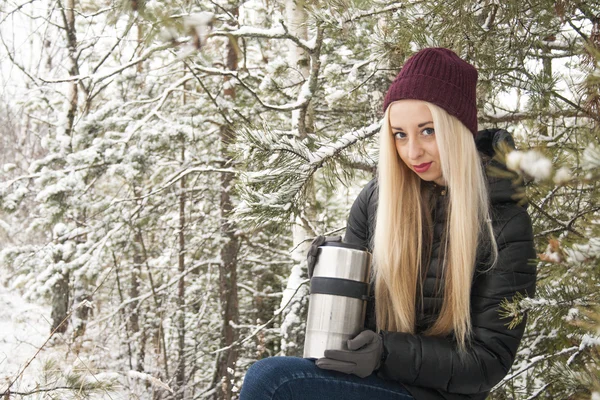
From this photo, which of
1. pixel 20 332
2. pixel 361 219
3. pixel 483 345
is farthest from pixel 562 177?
pixel 20 332

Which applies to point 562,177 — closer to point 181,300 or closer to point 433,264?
point 433,264

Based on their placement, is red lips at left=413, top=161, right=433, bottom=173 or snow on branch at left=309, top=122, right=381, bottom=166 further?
snow on branch at left=309, top=122, right=381, bottom=166

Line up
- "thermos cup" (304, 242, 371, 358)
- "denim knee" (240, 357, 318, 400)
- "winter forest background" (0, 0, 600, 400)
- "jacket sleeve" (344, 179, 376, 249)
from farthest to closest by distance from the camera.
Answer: "jacket sleeve" (344, 179, 376, 249) → "thermos cup" (304, 242, 371, 358) → "denim knee" (240, 357, 318, 400) → "winter forest background" (0, 0, 600, 400)

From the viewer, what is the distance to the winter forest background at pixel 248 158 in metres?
1.45

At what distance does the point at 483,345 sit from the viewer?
1.64m

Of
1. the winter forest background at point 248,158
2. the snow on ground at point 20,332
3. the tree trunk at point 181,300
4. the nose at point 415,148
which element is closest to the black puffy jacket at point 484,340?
the winter forest background at point 248,158

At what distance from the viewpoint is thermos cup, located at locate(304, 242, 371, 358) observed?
1.70 metres

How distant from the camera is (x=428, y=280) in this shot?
1865 millimetres

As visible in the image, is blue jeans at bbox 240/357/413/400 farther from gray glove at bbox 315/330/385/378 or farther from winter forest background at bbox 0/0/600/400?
winter forest background at bbox 0/0/600/400

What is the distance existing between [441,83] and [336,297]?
0.73 meters

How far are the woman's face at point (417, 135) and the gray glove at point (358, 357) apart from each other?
565 mm

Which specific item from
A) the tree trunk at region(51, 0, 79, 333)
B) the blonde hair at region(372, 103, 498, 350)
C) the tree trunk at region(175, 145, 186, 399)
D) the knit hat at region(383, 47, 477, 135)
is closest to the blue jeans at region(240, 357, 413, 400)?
the blonde hair at region(372, 103, 498, 350)

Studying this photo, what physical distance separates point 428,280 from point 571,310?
19.4 inches

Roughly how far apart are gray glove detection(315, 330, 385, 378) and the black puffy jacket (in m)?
0.03
